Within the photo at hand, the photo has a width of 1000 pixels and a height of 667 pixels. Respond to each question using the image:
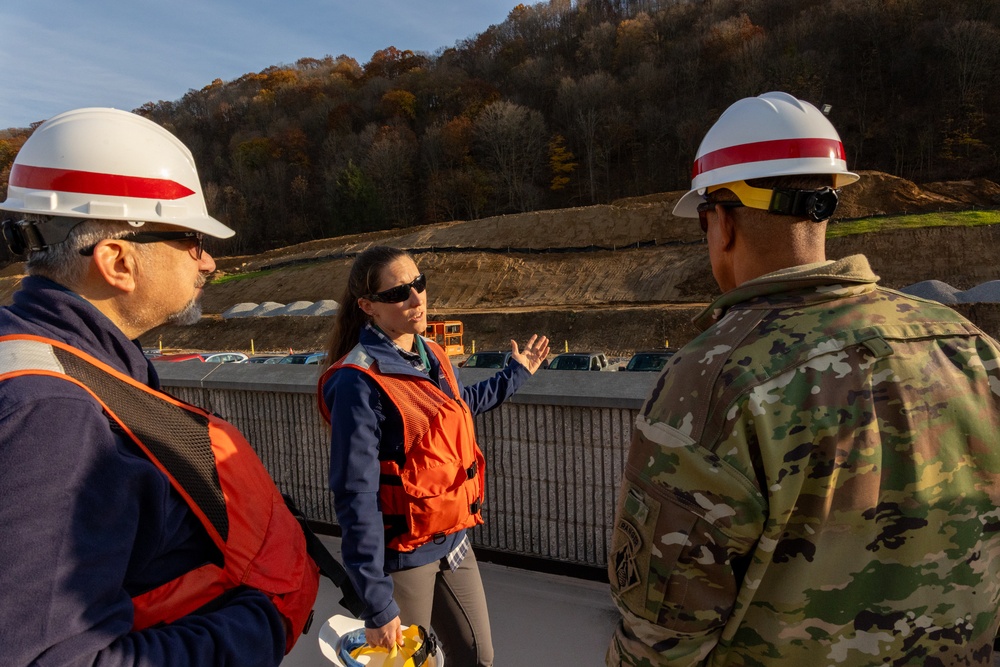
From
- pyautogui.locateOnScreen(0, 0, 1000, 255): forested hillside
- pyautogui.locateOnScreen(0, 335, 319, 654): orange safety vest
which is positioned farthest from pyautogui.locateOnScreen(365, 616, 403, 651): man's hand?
pyautogui.locateOnScreen(0, 0, 1000, 255): forested hillside

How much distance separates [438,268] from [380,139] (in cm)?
4651

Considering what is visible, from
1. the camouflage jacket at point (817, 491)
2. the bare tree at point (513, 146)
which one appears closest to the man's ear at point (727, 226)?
the camouflage jacket at point (817, 491)

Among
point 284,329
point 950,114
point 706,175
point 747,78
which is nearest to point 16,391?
point 706,175

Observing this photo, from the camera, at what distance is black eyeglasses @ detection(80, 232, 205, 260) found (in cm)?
155

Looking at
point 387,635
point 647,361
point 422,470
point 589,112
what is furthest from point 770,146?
point 589,112

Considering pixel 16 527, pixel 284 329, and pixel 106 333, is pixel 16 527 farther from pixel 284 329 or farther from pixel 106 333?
pixel 284 329

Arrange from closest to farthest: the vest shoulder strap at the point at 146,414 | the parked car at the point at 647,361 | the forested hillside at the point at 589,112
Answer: the vest shoulder strap at the point at 146,414, the parked car at the point at 647,361, the forested hillside at the point at 589,112

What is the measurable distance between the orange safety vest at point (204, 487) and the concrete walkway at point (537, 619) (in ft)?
7.31

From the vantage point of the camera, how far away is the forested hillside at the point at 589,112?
5728 cm

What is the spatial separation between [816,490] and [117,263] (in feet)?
5.90

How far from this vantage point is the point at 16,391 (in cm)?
117

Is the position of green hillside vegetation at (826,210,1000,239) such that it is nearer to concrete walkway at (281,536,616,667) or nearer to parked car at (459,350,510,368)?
parked car at (459,350,510,368)

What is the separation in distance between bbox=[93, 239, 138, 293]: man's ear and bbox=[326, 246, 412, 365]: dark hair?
4.44ft

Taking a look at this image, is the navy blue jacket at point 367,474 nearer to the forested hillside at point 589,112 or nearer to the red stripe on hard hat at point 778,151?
the red stripe on hard hat at point 778,151
